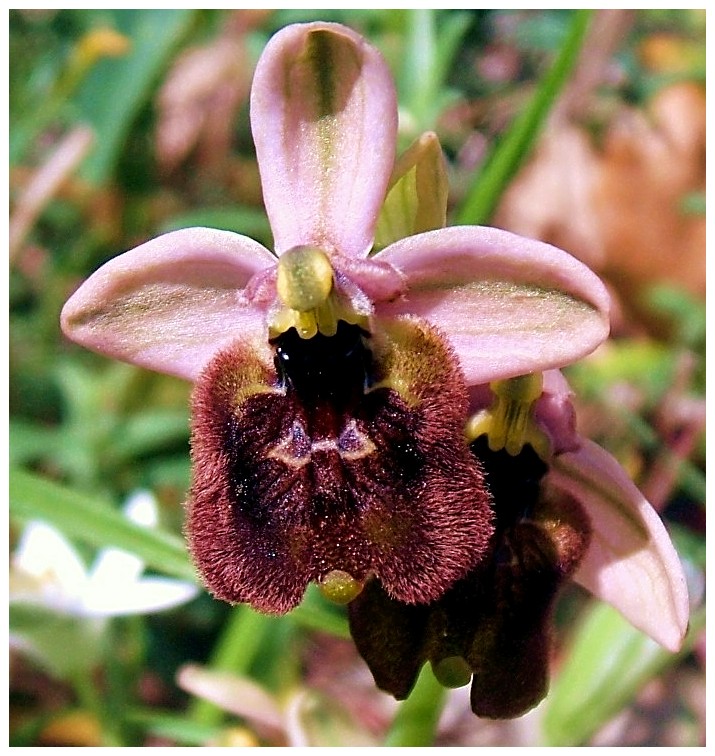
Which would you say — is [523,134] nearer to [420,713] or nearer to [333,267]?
[333,267]

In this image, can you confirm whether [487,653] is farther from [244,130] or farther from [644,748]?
[244,130]

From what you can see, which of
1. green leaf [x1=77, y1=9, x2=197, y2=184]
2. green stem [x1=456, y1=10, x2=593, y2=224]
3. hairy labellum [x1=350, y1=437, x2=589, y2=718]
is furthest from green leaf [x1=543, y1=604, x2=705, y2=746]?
green leaf [x1=77, y1=9, x2=197, y2=184]

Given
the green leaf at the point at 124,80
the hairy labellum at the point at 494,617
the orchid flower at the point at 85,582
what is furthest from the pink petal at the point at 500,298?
the green leaf at the point at 124,80

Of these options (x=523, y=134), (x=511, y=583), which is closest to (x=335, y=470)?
(x=511, y=583)

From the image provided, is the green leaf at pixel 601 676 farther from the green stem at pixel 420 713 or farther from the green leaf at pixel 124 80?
the green leaf at pixel 124 80
